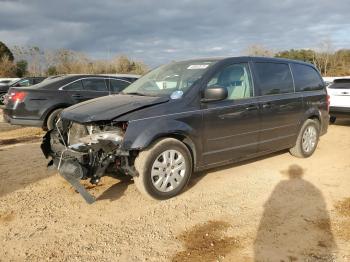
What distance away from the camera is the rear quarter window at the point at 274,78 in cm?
608

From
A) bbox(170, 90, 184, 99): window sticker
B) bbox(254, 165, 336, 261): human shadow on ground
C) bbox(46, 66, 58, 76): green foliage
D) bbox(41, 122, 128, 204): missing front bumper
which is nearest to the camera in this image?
bbox(254, 165, 336, 261): human shadow on ground

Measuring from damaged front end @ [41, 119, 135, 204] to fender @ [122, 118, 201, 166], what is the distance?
112mm

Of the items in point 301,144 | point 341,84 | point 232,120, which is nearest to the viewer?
point 232,120

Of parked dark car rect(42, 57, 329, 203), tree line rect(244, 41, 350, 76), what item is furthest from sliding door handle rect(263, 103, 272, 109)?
tree line rect(244, 41, 350, 76)

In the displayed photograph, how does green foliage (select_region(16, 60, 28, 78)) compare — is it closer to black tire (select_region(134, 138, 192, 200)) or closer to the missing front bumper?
the missing front bumper

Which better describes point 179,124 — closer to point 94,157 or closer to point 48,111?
point 94,157

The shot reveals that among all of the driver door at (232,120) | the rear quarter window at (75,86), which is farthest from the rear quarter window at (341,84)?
the rear quarter window at (75,86)

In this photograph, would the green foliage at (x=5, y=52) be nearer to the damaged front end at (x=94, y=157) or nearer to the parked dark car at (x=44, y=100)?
the parked dark car at (x=44, y=100)

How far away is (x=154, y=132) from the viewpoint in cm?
462

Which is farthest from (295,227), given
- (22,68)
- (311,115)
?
(22,68)

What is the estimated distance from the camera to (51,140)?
210 inches

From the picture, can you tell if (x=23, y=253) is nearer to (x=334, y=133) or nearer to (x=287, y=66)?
(x=287, y=66)

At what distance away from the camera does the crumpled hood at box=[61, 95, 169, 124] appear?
4621 mm

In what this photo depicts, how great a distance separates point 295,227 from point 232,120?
1.82 meters
